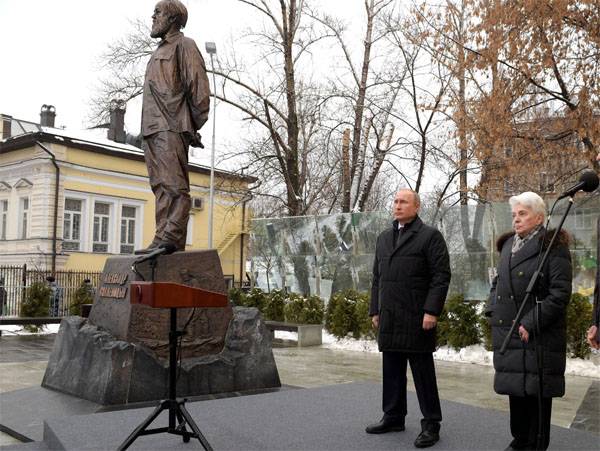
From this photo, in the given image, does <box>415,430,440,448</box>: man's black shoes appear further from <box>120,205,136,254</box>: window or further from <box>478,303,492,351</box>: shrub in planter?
<box>120,205,136,254</box>: window

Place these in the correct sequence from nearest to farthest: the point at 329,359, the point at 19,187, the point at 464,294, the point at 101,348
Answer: the point at 101,348 < the point at 329,359 < the point at 464,294 < the point at 19,187

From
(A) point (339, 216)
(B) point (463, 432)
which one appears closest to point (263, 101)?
(A) point (339, 216)

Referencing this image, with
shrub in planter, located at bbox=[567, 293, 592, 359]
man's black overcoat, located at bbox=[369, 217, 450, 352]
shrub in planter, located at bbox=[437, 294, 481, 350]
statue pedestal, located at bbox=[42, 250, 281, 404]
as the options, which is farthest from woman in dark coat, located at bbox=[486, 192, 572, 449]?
shrub in planter, located at bbox=[437, 294, 481, 350]

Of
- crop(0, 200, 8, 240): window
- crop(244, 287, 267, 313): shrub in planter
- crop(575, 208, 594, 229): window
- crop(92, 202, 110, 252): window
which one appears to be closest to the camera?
crop(575, 208, 594, 229): window

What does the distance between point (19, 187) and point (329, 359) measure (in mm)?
20118

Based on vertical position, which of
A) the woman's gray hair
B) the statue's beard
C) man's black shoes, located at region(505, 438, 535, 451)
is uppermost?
the statue's beard

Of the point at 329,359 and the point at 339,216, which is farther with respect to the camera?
the point at 339,216

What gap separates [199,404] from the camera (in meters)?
6.00

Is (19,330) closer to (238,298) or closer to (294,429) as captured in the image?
(238,298)

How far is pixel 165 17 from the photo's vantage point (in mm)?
7234

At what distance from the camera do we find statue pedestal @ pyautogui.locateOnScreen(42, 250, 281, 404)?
6352mm

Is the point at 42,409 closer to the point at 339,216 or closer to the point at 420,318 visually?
the point at 420,318

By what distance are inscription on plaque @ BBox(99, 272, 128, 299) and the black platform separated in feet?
5.28

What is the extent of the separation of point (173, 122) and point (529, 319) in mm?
4524
